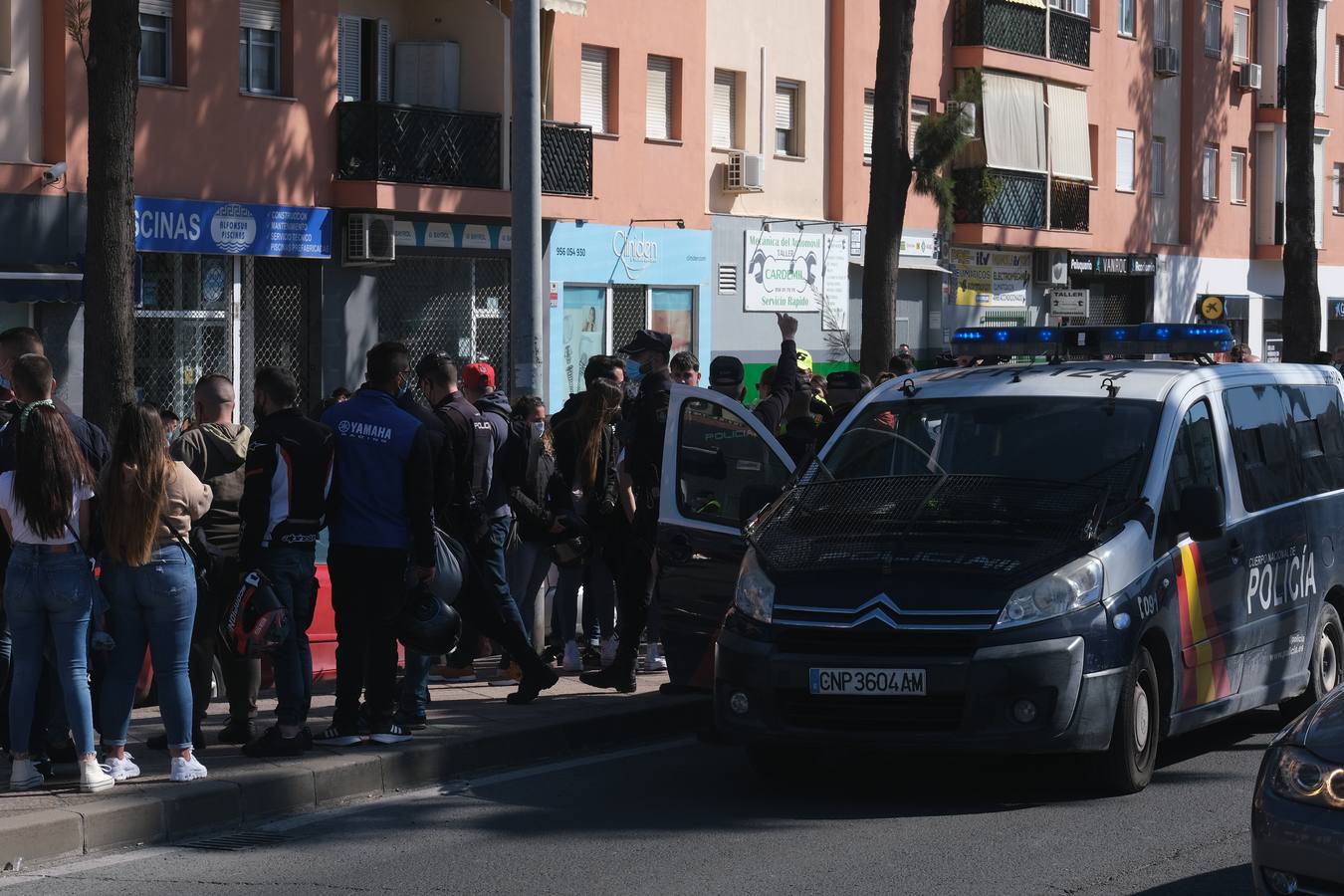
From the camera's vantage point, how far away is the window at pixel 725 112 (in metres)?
30.5

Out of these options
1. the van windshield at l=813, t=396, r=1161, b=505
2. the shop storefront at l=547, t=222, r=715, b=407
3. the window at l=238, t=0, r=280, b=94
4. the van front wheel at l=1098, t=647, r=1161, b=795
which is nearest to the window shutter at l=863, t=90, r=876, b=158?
the shop storefront at l=547, t=222, r=715, b=407

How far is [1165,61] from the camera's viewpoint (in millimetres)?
41688

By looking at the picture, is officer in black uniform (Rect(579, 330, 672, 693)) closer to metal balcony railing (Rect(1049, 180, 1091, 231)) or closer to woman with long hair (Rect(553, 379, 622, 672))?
woman with long hair (Rect(553, 379, 622, 672))

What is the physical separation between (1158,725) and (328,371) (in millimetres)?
17187

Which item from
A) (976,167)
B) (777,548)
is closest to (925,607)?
(777,548)

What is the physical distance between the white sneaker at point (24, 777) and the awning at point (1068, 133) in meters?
31.9

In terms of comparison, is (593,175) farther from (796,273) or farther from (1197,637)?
(1197,637)

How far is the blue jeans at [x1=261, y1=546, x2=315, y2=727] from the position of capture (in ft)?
29.8

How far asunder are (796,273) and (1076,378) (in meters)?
22.2

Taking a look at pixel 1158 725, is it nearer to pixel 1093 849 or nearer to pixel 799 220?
pixel 1093 849

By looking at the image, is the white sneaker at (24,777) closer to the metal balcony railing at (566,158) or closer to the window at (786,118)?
the metal balcony railing at (566,158)

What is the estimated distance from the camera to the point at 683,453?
1054cm

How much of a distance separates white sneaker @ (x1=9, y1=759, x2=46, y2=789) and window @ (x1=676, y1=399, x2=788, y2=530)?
3.61m

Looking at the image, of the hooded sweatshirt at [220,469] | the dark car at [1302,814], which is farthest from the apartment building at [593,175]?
the dark car at [1302,814]
